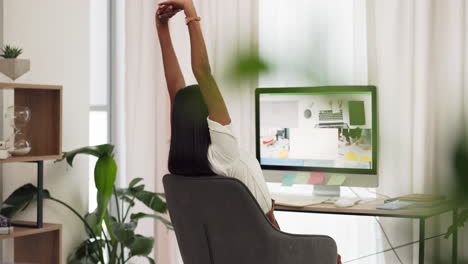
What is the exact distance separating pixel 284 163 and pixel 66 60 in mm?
1256

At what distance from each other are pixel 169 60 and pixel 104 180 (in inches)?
68.6

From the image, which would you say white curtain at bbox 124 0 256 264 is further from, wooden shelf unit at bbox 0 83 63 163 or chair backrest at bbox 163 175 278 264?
chair backrest at bbox 163 175 278 264

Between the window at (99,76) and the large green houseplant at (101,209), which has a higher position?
the window at (99,76)

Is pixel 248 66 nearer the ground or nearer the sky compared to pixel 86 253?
nearer the sky

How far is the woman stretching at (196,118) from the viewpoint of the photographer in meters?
1.02

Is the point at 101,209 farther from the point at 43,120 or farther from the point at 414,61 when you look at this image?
the point at 414,61

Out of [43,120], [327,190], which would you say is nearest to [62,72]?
[43,120]

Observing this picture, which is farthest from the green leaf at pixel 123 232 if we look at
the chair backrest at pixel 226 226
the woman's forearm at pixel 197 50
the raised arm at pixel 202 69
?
the woman's forearm at pixel 197 50

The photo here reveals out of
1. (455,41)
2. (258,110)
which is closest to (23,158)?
(258,110)

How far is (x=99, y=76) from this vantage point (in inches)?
143

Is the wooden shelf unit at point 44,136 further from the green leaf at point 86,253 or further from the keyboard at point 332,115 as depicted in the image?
the keyboard at point 332,115

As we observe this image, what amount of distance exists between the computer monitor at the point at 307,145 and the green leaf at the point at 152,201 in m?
0.65

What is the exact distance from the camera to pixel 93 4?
358 centimetres

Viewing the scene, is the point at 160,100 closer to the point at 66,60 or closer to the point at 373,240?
the point at 66,60
